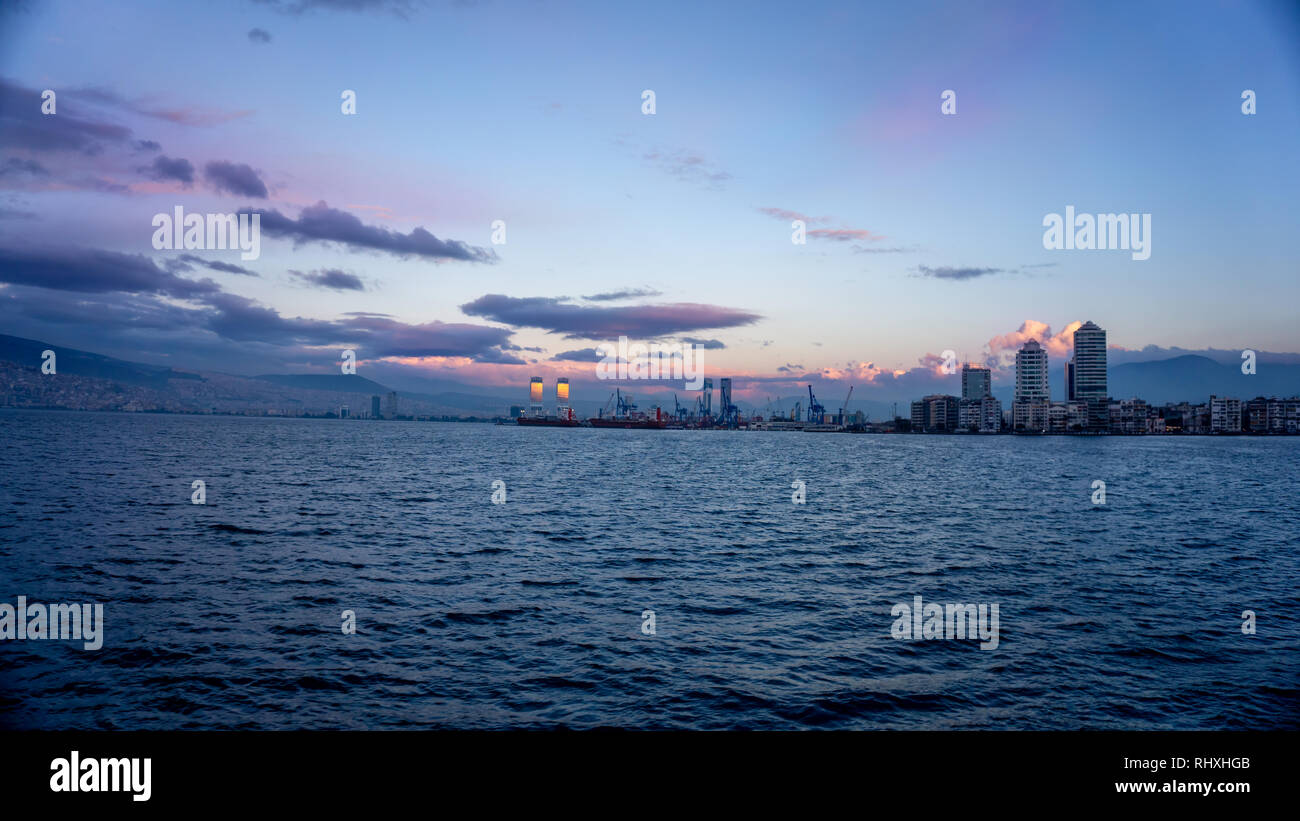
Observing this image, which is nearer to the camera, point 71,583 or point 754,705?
point 754,705

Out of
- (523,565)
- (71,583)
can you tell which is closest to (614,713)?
(523,565)

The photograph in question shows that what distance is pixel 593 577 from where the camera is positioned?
2623cm

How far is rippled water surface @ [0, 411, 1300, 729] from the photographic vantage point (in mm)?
14312

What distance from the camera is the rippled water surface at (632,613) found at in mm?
Result: 14312

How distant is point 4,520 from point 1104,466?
129m

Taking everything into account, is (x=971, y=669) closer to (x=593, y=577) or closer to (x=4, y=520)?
(x=593, y=577)

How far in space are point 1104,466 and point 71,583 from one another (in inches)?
4875

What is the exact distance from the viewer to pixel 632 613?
2147cm

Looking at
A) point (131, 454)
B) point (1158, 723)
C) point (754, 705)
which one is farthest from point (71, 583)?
point (131, 454)
